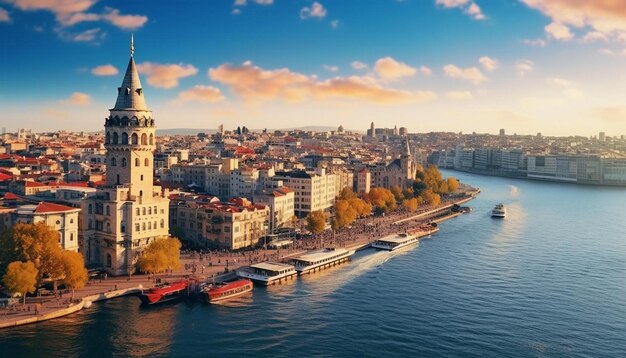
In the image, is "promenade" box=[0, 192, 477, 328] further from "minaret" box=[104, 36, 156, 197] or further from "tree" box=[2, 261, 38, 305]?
"minaret" box=[104, 36, 156, 197]

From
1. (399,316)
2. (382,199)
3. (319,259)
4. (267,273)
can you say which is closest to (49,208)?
(267,273)

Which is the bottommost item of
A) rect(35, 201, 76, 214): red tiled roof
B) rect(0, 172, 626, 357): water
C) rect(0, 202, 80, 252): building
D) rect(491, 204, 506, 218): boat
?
rect(0, 172, 626, 357): water

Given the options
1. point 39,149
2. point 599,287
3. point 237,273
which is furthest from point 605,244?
point 39,149

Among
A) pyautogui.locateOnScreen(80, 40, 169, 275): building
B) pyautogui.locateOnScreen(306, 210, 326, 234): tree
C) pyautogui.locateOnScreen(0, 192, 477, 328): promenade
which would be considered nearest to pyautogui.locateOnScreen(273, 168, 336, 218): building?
pyautogui.locateOnScreen(0, 192, 477, 328): promenade

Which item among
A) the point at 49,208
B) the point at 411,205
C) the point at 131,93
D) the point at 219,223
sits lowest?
the point at 411,205

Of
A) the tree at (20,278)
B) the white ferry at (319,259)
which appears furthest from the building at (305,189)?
the tree at (20,278)

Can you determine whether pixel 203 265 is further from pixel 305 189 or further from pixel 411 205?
pixel 411 205

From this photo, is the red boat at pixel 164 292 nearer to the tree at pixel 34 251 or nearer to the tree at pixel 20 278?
the tree at pixel 34 251
